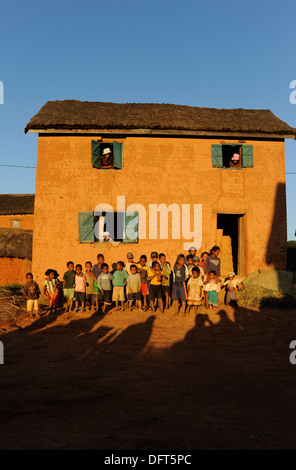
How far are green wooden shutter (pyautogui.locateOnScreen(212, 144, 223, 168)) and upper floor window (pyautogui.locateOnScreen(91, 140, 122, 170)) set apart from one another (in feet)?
10.1

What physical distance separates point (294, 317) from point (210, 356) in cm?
355

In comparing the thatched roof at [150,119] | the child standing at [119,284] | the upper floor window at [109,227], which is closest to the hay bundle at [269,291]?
the child standing at [119,284]

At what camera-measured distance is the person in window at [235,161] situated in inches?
488

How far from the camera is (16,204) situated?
103ft

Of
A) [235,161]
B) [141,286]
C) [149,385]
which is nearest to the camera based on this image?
[149,385]

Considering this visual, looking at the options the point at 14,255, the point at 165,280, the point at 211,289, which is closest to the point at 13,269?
the point at 14,255

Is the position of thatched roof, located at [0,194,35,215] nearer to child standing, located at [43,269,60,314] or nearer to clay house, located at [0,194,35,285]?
clay house, located at [0,194,35,285]

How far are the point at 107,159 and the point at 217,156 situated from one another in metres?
3.64

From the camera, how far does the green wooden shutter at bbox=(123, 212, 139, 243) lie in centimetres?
1174

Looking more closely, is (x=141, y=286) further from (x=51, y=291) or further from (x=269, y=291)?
(x=269, y=291)

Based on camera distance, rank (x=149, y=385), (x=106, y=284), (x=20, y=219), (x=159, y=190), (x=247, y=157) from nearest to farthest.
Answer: (x=149, y=385) < (x=106, y=284) < (x=159, y=190) < (x=247, y=157) < (x=20, y=219)

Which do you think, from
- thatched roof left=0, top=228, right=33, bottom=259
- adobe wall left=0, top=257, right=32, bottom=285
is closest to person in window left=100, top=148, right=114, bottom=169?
thatched roof left=0, top=228, right=33, bottom=259
